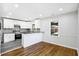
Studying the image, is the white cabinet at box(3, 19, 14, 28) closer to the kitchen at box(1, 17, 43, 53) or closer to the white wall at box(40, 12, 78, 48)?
the kitchen at box(1, 17, 43, 53)

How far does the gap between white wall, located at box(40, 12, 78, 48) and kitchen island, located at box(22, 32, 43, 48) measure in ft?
1.48

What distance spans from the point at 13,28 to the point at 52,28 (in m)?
3.24

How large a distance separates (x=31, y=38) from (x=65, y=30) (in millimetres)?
2030

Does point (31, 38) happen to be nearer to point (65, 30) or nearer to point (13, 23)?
point (65, 30)

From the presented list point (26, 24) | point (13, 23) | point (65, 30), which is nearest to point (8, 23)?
point (13, 23)

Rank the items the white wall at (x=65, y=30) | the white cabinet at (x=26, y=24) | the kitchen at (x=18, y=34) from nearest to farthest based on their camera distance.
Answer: the white wall at (x=65, y=30) < the kitchen at (x=18, y=34) < the white cabinet at (x=26, y=24)

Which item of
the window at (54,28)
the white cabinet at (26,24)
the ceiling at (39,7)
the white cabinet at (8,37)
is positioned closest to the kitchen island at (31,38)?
the window at (54,28)

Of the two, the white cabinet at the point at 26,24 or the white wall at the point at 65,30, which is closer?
the white wall at the point at 65,30

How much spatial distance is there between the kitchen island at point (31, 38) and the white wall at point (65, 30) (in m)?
0.45

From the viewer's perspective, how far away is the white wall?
12.1 feet

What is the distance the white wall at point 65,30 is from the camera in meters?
3.68

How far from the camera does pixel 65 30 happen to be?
4.02 m

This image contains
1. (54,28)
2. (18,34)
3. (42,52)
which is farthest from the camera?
(18,34)

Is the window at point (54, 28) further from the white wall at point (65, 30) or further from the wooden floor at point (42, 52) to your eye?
the wooden floor at point (42, 52)
